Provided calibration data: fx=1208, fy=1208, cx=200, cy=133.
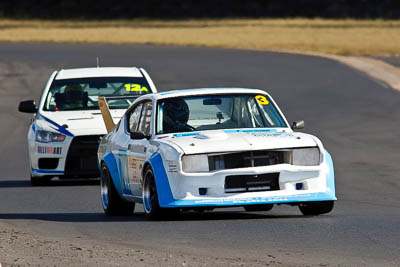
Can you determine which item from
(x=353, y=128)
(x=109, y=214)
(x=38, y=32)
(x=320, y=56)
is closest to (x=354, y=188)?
(x=109, y=214)

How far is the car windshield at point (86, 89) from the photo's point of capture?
59.1 feet

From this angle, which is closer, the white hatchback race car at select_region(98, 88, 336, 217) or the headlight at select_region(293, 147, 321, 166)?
the white hatchback race car at select_region(98, 88, 336, 217)

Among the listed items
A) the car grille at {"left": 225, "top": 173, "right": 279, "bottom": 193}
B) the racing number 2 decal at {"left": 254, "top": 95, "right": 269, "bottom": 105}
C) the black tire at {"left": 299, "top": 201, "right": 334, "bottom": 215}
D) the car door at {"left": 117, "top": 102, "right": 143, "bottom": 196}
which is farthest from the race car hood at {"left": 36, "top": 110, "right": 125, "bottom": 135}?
the car grille at {"left": 225, "top": 173, "right": 279, "bottom": 193}

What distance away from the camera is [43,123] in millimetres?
17578

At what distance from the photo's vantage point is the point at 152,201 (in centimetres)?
1186

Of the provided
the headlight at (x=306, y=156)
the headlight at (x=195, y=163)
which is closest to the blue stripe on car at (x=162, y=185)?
the headlight at (x=195, y=163)

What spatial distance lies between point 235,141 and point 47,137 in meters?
6.39

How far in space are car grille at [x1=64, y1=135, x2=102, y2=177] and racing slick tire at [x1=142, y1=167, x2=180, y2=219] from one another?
5.05 metres

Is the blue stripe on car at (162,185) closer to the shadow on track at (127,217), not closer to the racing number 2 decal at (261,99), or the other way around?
the shadow on track at (127,217)

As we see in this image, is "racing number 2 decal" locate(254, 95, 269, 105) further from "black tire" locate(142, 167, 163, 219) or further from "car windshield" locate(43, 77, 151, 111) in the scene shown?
"car windshield" locate(43, 77, 151, 111)

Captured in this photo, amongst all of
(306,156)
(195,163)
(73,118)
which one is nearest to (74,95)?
(73,118)

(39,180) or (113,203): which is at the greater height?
(113,203)

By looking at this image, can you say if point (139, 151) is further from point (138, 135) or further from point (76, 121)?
point (76, 121)

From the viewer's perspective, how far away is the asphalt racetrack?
10164 millimetres
